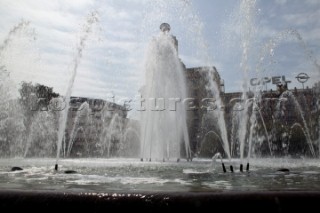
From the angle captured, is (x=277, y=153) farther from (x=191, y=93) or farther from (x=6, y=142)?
(x=6, y=142)

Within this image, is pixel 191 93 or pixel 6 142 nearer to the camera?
pixel 6 142

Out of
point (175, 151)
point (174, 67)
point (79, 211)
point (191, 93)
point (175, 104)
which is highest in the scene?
point (191, 93)

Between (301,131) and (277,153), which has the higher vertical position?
(301,131)

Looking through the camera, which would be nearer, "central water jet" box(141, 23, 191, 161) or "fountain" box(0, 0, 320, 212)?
"fountain" box(0, 0, 320, 212)

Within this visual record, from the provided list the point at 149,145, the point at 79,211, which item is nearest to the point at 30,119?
the point at 149,145

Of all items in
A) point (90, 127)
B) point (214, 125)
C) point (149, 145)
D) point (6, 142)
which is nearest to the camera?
point (149, 145)

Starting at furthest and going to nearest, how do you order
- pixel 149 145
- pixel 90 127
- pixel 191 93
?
1. pixel 90 127
2. pixel 191 93
3. pixel 149 145

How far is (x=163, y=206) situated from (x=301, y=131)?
62.5 m

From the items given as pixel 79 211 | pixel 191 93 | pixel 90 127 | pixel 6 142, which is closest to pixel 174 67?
pixel 79 211

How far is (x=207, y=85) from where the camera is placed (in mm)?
84062

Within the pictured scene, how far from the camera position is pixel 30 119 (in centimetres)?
6009

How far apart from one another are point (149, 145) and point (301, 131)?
3951 cm

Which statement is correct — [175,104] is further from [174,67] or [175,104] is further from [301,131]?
[301,131]

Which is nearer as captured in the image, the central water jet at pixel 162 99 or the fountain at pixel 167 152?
the fountain at pixel 167 152
